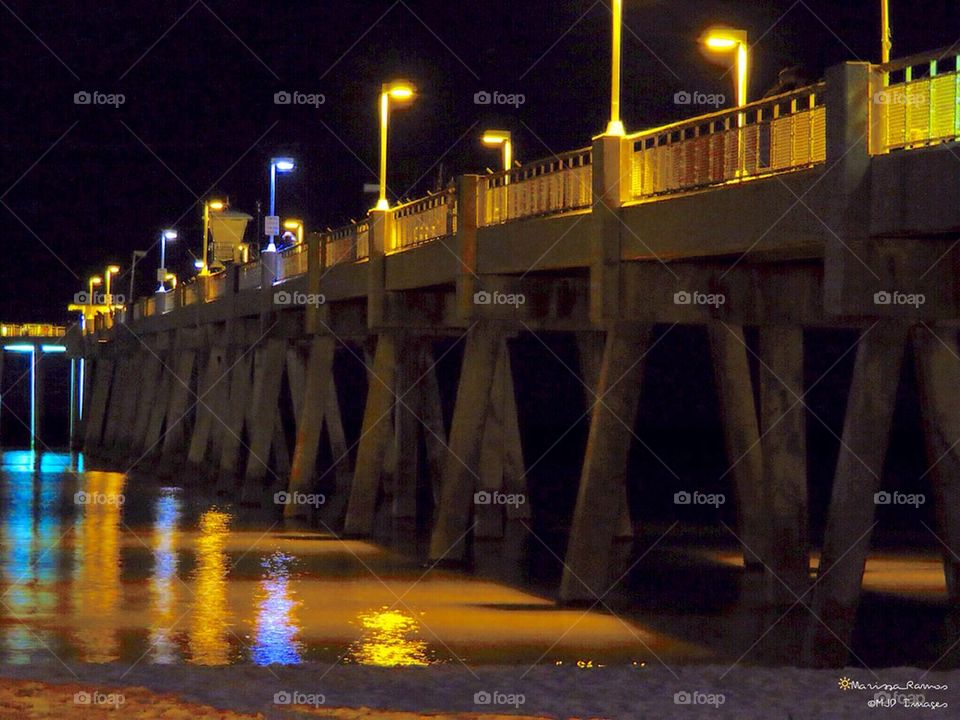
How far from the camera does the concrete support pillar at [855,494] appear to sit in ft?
55.2

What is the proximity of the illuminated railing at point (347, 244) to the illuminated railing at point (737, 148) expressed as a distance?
42.1 feet

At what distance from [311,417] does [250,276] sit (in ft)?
28.3

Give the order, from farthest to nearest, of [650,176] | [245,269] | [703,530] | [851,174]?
[245,269] < [703,530] < [650,176] < [851,174]

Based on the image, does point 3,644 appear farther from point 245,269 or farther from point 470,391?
point 245,269

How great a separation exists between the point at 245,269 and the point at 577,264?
2559 cm

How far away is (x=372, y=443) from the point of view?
34.7 meters

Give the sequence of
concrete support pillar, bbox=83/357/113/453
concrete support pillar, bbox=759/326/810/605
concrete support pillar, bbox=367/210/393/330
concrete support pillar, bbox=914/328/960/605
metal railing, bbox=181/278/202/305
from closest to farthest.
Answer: concrete support pillar, bbox=914/328/960/605 → concrete support pillar, bbox=759/326/810/605 → concrete support pillar, bbox=367/210/393/330 → metal railing, bbox=181/278/202/305 → concrete support pillar, bbox=83/357/113/453

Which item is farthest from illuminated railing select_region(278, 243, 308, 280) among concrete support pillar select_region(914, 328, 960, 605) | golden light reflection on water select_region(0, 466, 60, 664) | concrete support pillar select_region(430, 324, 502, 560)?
concrete support pillar select_region(914, 328, 960, 605)

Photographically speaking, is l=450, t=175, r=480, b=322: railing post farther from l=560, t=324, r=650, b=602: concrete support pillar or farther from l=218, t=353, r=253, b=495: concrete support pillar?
l=218, t=353, r=253, b=495: concrete support pillar

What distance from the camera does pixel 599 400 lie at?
22828 millimetres

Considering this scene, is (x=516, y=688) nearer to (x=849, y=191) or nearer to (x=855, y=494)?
(x=855, y=494)

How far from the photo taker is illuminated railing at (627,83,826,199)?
17906 millimetres

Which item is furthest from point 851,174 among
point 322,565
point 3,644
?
point 322,565

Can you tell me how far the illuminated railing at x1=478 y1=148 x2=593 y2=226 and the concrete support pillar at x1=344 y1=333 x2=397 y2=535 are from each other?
6.65 metres
